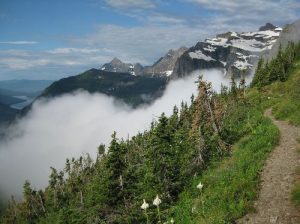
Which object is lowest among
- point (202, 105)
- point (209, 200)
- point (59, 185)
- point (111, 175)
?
point (59, 185)

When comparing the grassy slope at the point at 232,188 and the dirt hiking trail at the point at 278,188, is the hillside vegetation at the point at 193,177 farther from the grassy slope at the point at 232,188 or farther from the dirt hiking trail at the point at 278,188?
the dirt hiking trail at the point at 278,188

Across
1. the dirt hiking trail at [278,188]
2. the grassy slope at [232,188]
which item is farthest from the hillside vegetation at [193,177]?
the dirt hiking trail at [278,188]

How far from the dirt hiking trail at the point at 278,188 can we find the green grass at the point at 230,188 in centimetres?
40

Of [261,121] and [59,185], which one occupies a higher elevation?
[261,121]

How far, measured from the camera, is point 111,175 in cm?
3572

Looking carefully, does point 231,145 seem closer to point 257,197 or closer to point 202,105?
point 202,105

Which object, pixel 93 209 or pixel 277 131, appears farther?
pixel 277 131

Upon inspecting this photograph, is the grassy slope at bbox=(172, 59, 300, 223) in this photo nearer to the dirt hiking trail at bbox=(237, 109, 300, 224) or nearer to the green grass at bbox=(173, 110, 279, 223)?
the green grass at bbox=(173, 110, 279, 223)

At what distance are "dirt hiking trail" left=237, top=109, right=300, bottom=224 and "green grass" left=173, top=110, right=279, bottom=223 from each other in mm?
399

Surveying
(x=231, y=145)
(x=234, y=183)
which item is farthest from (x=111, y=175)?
(x=234, y=183)

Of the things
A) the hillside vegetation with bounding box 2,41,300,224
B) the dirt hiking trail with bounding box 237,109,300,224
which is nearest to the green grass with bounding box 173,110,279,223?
the hillside vegetation with bounding box 2,41,300,224

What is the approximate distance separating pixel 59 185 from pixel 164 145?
13860 cm

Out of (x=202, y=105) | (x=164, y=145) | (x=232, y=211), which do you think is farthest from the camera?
(x=202, y=105)

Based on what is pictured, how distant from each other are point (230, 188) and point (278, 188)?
2.29 m
